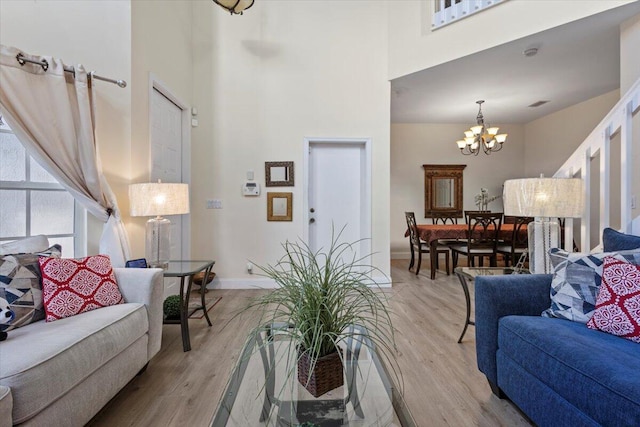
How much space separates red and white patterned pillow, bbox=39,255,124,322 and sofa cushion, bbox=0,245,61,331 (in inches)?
1.3

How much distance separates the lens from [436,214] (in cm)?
618

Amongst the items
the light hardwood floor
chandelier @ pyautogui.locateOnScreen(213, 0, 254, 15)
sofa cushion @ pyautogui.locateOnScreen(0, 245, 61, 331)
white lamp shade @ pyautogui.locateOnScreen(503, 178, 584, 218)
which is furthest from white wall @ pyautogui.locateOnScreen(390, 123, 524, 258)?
sofa cushion @ pyautogui.locateOnScreen(0, 245, 61, 331)

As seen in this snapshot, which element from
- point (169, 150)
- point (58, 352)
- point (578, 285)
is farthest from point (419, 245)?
point (58, 352)

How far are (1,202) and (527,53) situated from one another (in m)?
5.01

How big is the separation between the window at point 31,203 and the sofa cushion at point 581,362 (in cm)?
303

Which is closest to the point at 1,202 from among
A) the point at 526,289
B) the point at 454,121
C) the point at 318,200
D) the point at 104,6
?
the point at 104,6

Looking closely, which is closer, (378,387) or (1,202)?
(378,387)

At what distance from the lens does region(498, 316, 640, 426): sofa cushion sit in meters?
0.98

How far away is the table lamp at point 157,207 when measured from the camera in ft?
7.72

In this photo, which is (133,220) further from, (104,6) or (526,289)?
(526,289)

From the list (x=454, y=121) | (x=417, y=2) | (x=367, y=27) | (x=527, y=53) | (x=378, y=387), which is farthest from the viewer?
(x=454, y=121)

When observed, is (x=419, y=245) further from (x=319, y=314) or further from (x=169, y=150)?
(x=319, y=314)

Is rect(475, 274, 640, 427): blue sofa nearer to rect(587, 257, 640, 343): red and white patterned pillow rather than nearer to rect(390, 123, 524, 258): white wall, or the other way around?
rect(587, 257, 640, 343): red and white patterned pillow

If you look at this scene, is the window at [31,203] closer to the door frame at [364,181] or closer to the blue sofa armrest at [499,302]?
the door frame at [364,181]
